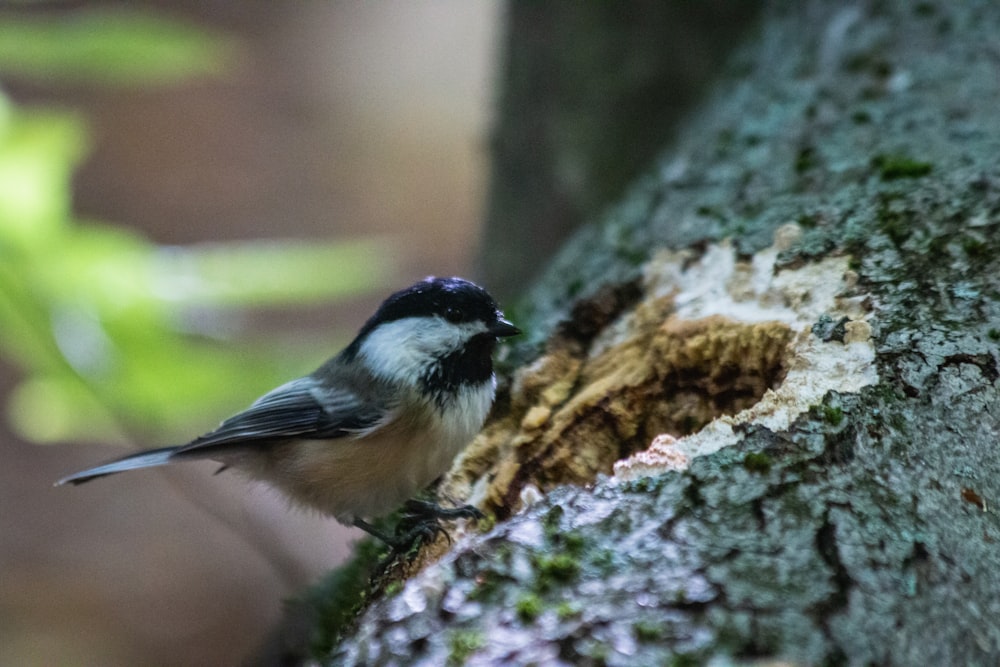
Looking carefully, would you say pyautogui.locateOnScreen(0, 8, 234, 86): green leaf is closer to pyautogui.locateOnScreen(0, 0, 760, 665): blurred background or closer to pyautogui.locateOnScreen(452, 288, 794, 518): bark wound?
pyautogui.locateOnScreen(0, 0, 760, 665): blurred background

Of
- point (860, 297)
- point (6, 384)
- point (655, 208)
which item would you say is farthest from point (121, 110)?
point (860, 297)

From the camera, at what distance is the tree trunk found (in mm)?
945

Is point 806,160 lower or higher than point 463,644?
higher

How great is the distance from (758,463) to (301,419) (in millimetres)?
959

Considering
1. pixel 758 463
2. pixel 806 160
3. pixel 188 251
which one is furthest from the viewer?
pixel 188 251

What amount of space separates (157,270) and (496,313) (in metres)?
0.96

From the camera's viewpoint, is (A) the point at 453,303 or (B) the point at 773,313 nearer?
(B) the point at 773,313

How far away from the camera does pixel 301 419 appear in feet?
5.67

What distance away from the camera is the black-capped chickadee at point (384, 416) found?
162cm

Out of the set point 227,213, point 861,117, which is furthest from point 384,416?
point 227,213

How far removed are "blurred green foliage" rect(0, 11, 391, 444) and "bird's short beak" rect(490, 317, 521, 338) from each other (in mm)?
717

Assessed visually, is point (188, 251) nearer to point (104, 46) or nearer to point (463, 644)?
point (104, 46)

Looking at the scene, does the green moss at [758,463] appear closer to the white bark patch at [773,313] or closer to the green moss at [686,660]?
the white bark patch at [773,313]

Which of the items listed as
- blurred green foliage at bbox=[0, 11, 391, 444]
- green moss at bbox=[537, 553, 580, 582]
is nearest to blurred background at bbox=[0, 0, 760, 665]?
blurred green foliage at bbox=[0, 11, 391, 444]
